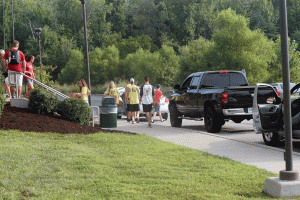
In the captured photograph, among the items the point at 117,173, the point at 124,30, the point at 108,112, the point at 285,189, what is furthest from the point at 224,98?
the point at 124,30

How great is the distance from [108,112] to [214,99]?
3784 mm

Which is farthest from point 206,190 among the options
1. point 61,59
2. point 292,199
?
point 61,59

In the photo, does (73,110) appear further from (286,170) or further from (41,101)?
(286,170)

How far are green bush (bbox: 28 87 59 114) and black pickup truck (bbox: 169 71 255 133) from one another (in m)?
4.91

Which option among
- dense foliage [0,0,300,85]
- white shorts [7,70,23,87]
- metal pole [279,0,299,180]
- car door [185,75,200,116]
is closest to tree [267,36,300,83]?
dense foliage [0,0,300,85]

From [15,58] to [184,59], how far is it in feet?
181

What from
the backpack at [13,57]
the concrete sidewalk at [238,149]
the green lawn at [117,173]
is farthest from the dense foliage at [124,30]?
the green lawn at [117,173]

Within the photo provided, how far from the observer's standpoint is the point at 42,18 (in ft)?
308

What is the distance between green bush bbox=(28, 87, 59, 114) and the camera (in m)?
14.1

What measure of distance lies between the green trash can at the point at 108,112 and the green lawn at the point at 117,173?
5139 mm

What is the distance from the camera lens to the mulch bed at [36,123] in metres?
12.0

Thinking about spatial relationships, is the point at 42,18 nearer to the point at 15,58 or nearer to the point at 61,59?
the point at 61,59

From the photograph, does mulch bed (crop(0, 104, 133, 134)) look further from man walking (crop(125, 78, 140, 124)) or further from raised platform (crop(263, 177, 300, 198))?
raised platform (crop(263, 177, 300, 198))

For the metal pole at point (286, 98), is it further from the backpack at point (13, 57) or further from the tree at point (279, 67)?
the tree at point (279, 67)
